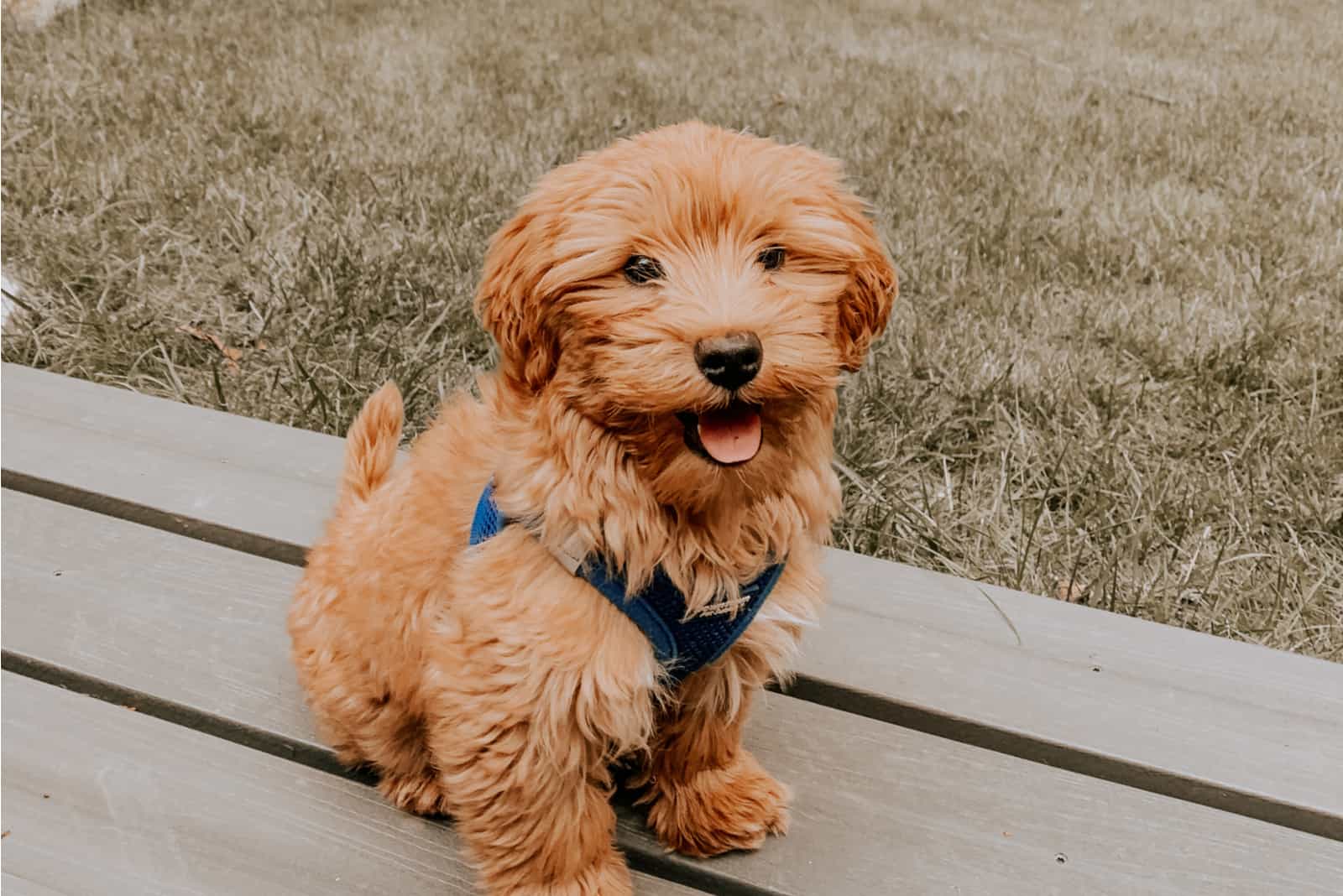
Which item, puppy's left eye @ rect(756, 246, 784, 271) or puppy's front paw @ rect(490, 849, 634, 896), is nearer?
puppy's left eye @ rect(756, 246, 784, 271)

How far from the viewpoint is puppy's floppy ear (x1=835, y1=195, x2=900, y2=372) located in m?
1.54

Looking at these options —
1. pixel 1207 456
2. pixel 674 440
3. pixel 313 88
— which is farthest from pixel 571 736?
pixel 313 88

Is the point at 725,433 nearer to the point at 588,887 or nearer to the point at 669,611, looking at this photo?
the point at 669,611

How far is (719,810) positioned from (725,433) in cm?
71

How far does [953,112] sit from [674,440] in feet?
15.5

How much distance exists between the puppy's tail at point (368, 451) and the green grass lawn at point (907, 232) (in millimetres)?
1112

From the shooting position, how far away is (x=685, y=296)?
1378mm

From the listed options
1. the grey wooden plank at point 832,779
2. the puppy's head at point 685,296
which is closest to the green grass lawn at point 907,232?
the grey wooden plank at point 832,779

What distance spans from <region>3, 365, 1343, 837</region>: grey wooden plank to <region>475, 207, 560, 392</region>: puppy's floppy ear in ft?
3.00

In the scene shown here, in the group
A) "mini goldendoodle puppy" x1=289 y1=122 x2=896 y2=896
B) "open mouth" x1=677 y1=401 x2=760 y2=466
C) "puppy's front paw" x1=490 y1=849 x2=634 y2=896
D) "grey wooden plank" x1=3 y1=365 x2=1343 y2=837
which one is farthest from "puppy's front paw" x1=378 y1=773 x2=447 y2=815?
"open mouth" x1=677 y1=401 x2=760 y2=466

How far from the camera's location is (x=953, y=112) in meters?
5.59

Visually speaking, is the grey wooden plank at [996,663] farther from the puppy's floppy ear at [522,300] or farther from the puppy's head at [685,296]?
the puppy's floppy ear at [522,300]

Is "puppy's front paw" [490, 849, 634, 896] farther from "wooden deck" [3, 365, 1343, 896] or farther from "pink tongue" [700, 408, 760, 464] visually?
"pink tongue" [700, 408, 760, 464]

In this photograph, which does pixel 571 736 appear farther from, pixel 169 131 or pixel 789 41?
pixel 789 41
